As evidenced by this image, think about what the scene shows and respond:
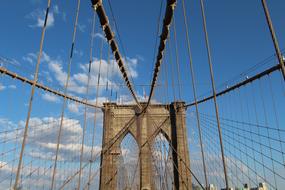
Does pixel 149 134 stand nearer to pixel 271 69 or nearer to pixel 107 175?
pixel 107 175

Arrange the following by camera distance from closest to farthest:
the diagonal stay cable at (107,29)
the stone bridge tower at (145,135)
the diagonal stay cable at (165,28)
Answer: the diagonal stay cable at (107,29), the diagonal stay cable at (165,28), the stone bridge tower at (145,135)

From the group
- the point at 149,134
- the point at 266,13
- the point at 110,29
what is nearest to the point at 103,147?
the point at 149,134

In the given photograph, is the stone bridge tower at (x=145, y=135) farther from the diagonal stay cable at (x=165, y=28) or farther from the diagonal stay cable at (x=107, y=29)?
the diagonal stay cable at (x=107, y=29)

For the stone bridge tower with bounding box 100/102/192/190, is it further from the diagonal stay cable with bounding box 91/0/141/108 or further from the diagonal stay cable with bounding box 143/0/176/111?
the diagonal stay cable with bounding box 91/0/141/108

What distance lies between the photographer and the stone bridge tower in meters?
18.6

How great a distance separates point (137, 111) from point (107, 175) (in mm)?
5477

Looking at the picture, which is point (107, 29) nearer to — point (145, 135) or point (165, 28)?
point (165, 28)

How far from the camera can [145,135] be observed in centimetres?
2027

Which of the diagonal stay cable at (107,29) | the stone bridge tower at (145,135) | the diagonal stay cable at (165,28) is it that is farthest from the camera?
the stone bridge tower at (145,135)

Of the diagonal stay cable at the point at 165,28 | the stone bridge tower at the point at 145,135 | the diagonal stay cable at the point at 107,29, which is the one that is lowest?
the stone bridge tower at the point at 145,135

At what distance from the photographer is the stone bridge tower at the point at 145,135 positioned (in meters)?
18.6

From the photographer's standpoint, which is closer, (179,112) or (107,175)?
(107,175)

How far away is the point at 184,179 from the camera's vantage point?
1855cm

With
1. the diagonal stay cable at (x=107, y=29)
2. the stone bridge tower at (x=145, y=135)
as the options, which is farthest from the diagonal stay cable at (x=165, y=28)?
the stone bridge tower at (x=145, y=135)
